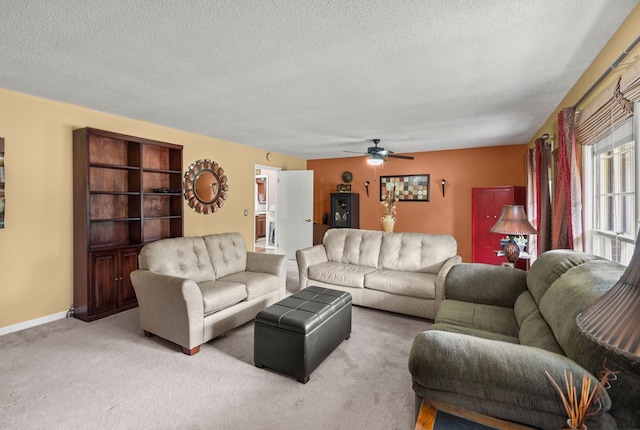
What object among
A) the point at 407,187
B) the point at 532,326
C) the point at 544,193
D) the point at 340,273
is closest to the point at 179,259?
the point at 340,273

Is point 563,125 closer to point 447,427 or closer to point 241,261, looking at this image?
point 447,427

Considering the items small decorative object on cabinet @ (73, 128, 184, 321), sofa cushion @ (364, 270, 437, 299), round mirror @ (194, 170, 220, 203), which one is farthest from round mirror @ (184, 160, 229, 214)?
sofa cushion @ (364, 270, 437, 299)

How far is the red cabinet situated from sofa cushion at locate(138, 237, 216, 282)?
174 inches

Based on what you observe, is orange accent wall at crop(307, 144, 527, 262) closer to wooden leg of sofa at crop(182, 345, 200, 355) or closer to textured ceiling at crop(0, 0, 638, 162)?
textured ceiling at crop(0, 0, 638, 162)

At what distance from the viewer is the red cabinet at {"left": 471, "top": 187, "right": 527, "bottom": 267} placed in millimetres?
5121

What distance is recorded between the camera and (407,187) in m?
6.43

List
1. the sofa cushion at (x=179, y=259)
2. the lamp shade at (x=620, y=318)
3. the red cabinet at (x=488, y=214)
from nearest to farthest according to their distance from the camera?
the lamp shade at (x=620, y=318)
the sofa cushion at (x=179, y=259)
the red cabinet at (x=488, y=214)

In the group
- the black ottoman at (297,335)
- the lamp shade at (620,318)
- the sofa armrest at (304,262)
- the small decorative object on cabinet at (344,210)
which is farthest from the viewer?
the small decorative object on cabinet at (344,210)

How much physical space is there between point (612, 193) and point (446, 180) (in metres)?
3.71

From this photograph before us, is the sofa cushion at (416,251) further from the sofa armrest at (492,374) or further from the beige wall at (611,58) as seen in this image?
the sofa armrest at (492,374)

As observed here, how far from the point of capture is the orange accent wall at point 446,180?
5.64 m

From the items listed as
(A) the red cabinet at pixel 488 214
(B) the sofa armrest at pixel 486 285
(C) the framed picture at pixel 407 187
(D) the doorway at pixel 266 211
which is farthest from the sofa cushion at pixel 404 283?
(D) the doorway at pixel 266 211

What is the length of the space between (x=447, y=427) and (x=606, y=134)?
255 centimetres

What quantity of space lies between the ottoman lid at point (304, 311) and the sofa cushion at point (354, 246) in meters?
1.31
